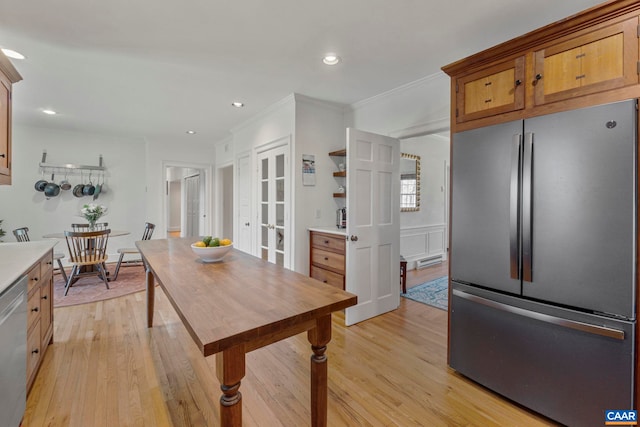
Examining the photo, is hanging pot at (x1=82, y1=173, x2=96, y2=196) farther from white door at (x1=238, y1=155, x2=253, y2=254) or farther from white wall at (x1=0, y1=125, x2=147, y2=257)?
white door at (x1=238, y1=155, x2=253, y2=254)

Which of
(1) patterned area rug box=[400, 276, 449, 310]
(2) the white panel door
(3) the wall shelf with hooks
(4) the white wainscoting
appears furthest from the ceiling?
(2) the white panel door

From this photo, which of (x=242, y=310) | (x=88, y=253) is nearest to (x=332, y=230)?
(x=242, y=310)

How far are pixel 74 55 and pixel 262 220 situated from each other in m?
2.72

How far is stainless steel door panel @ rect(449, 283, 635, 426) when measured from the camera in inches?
56.5

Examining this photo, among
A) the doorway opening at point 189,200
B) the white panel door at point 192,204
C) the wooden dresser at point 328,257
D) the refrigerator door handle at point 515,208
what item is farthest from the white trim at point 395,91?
the white panel door at point 192,204

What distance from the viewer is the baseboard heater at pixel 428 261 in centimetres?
538

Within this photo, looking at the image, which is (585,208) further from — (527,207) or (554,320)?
(554,320)

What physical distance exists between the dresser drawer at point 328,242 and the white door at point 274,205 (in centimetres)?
40

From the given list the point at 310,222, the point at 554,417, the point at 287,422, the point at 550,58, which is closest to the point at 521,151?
the point at 550,58

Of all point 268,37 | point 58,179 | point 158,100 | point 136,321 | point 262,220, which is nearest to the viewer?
point 268,37

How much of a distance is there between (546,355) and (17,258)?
3465 millimetres

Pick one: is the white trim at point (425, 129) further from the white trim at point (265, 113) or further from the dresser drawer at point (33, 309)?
the dresser drawer at point (33, 309)

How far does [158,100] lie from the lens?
3.63m

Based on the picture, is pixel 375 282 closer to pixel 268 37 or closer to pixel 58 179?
pixel 268 37
